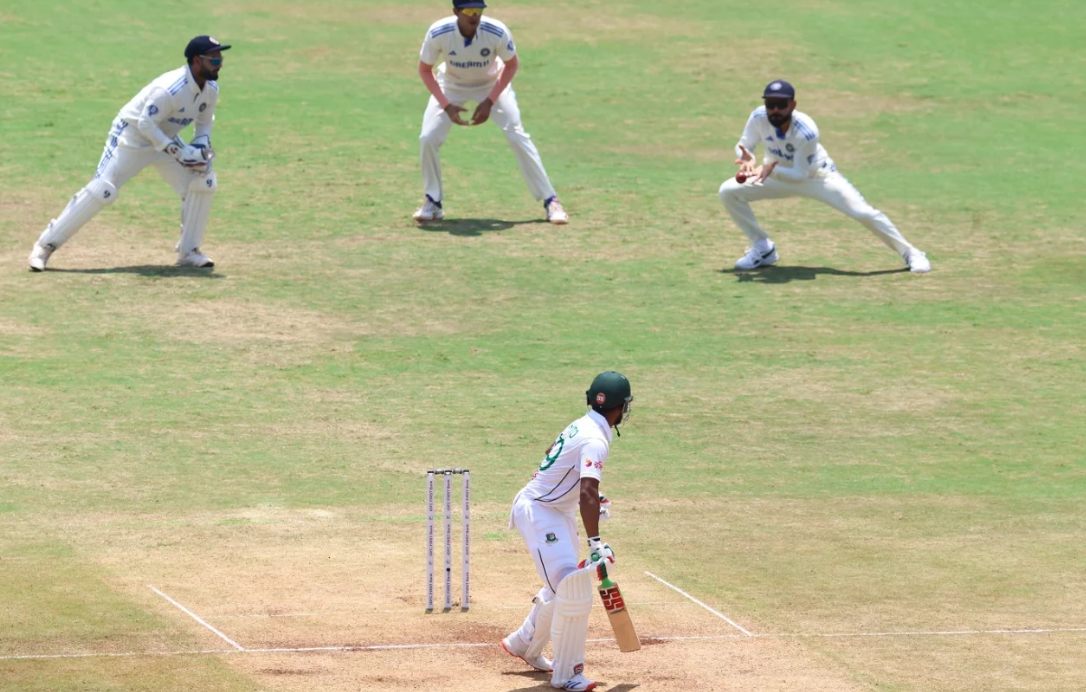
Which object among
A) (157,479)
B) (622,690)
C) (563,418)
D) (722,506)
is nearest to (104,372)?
(157,479)

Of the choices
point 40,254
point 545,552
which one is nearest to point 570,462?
point 545,552

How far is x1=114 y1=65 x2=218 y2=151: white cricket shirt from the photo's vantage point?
17.0 meters

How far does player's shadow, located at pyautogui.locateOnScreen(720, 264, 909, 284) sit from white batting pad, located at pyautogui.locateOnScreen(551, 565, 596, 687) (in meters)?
9.60

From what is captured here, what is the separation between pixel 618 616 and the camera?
29.8ft

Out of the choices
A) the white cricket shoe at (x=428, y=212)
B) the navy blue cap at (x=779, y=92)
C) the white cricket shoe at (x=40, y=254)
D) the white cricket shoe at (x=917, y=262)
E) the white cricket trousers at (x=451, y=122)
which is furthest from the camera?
the white cricket shoe at (x=428, y=212)

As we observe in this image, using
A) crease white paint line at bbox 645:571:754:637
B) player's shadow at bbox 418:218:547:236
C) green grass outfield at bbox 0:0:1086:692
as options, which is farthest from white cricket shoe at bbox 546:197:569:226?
crease white paint line at bbox 645:571:754:637

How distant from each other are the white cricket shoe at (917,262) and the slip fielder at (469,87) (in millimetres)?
3966

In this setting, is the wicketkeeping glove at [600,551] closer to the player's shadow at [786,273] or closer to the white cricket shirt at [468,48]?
the player's shadow at [786,273]

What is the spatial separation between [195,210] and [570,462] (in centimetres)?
937

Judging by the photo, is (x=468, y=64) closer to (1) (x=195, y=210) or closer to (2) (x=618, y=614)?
(1) (x=195, y=210)

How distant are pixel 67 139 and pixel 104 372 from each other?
8.19 meters

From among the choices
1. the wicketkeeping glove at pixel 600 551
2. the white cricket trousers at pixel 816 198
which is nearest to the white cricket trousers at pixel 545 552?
the wicketkeeping glove at pixel 600 551

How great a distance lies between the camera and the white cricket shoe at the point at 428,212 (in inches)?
787

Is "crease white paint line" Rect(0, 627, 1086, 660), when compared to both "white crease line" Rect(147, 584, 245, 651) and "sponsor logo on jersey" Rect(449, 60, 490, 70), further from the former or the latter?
"sponsor logo on jersey" Rect(449, 60, 490, 70)
